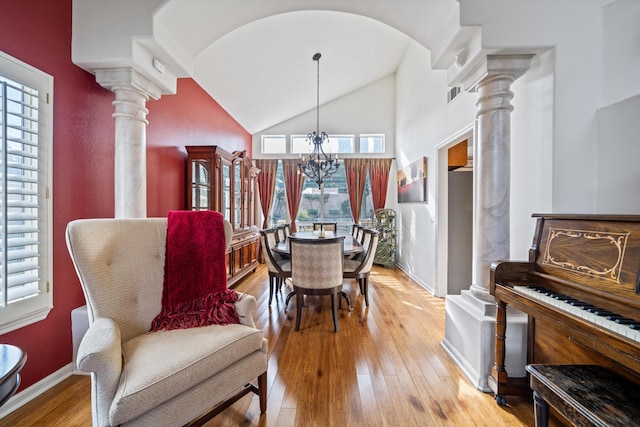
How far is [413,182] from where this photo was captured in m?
4.55

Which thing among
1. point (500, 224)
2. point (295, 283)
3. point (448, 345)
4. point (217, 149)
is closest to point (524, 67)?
point (500, 224)

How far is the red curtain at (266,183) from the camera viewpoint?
20.1 feet

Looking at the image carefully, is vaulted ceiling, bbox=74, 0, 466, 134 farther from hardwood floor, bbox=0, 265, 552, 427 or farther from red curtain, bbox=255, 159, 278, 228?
hardwood floor, bbox=0, 265, 552, 427

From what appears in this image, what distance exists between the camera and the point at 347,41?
13.2 feet

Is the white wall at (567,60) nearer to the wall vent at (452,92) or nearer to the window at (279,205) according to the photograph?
the wall vent at (452,92)

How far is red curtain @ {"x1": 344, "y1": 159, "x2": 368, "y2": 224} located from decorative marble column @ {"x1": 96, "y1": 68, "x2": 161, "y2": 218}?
445 cm

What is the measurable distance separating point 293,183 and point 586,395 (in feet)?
18.3

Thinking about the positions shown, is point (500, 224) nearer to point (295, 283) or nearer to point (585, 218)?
point (585, 218)

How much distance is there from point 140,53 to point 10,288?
1731 millimetres

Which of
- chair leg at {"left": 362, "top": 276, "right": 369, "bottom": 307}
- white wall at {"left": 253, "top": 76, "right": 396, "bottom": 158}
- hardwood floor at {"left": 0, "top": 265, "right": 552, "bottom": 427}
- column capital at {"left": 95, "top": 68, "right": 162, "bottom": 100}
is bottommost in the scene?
hardwood floor at {"left": 0, "top": 265, "right": 552, "bottom": 427}

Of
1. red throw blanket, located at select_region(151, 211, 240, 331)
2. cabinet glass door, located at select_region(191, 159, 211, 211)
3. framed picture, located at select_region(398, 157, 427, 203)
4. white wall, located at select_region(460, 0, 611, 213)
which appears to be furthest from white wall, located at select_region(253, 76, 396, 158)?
red throw blanket, located at select_region(151, 211, 240, 331)

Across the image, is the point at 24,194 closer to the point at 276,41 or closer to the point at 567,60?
the point at 276,41

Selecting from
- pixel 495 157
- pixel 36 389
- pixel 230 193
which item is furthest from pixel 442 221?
pixel 36 389

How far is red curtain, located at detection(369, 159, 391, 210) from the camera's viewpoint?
596 centimetres
